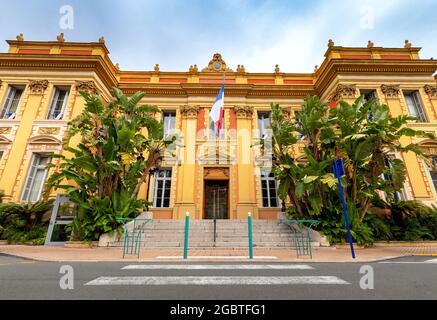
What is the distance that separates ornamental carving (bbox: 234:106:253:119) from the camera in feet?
51.7

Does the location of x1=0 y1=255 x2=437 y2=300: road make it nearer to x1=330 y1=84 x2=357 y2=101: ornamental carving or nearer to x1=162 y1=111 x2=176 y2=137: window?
x1=330 y1=84 x2=357 y2=101: ornamental carving

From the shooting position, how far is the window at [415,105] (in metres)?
13.7

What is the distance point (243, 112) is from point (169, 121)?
5.68m

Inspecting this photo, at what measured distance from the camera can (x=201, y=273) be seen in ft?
13.3

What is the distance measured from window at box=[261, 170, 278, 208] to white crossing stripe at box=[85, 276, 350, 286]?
10414mm

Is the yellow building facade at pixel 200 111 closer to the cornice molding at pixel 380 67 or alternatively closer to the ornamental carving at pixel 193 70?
the cornice molding at pixel 380 67

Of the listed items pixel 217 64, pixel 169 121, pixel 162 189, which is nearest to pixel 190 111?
pixel 169 121

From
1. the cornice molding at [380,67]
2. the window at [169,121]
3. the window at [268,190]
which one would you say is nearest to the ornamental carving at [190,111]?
the window at [169,121]

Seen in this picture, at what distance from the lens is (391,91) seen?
13961mm

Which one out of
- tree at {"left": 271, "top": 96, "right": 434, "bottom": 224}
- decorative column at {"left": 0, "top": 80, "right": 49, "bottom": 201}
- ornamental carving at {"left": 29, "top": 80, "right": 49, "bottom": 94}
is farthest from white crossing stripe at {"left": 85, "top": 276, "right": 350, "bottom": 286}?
ornamental carving at {"left": 29, "top": 80, "right": 49, "bottom": 94}

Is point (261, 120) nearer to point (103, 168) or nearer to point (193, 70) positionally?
point (193, 70)

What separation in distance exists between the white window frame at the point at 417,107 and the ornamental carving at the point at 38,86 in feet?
77.4
